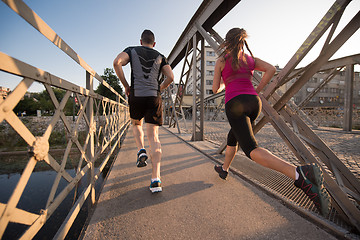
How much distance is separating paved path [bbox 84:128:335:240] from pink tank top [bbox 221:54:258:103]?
1150mm

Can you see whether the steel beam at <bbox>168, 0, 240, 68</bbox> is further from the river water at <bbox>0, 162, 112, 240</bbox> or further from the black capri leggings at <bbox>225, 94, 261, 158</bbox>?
the river water at <bbox>0, 162, 112, 240</bbox>

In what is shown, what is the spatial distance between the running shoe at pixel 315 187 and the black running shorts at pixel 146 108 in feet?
5.18

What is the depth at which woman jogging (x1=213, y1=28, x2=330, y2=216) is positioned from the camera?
1.34 meters

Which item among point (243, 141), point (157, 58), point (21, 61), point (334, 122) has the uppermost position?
point (157, 58)

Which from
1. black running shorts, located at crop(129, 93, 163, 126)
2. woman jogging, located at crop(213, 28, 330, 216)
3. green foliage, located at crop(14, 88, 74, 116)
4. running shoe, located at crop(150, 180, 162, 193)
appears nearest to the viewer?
green foliage, located at crop(14, 88, 74, 116)

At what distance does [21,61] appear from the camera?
0.78 meters

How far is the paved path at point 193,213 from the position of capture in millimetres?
1227

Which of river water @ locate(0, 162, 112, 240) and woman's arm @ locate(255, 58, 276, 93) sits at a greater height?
Result: woman's arm @ locate(255, 58, 276, 93)

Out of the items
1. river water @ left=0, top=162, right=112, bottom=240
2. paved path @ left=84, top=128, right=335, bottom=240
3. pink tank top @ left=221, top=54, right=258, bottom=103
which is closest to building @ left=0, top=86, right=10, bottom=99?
river water @ left=0, top=162, right=112, bottom=240

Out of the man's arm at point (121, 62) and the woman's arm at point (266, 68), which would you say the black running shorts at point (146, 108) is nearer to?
the man's arm at point (121, 62)

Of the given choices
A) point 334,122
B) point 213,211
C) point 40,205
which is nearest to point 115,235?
point 213,211

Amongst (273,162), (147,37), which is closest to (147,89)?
(147,37)

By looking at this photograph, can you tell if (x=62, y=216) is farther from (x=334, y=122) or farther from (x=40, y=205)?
(x=334, y=122)

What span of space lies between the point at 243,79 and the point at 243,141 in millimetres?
693
